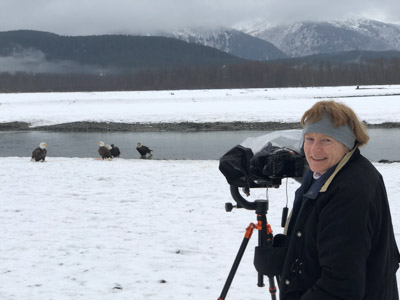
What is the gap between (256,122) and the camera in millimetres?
27562

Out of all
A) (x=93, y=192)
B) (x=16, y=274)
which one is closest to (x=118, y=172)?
(x=93, y=192)

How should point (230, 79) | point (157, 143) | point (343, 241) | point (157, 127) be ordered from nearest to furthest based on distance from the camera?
point (343, 241)
point (157, 143)
point (157, 127)
point (230, 79)

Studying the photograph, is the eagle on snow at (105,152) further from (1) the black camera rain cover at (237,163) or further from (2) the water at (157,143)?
(1) the black camera rain cover at (237,163)

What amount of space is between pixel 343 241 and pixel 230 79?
103978mm

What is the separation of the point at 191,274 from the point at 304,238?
2.54 m

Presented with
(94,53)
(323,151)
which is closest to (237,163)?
(323,151)

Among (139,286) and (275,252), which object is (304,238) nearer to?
(275,252)

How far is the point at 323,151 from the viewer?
1894 millimetres

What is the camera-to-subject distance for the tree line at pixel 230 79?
94.1m

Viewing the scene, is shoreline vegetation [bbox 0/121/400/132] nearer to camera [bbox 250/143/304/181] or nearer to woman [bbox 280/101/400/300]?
camera [bbox 250/143/304/181]

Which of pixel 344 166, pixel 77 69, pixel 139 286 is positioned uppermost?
pixel 77 69

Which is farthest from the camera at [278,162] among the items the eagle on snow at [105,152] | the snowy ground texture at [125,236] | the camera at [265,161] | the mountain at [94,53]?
the mountain at [94,53]

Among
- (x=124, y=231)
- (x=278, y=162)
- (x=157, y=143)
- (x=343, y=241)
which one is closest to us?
(x=343, y=241)

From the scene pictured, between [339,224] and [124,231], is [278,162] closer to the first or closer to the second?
[339,224]
